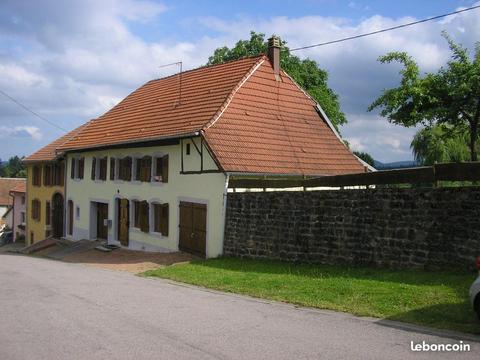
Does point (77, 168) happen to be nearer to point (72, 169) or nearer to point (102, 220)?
point (72, 169)

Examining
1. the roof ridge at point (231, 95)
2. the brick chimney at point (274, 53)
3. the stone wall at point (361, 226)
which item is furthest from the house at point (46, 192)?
the stone wall at point (361, 226)

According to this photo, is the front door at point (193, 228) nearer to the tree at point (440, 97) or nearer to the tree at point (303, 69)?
the tree at point (440, 97)

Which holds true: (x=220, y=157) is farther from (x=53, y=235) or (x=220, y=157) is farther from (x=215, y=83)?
(x=53, y=235)

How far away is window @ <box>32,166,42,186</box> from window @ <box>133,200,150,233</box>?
1536 cm

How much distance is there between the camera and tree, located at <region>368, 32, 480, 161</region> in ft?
51.8

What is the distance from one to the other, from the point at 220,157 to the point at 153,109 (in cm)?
805

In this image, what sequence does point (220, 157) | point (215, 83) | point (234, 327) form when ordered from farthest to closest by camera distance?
point (215, 83), point (220, 157), point (234, 327)

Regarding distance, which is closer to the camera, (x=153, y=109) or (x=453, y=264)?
(x=453, y=264)

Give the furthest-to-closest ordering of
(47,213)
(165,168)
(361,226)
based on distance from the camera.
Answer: (47,213), (165,168), (361,226)

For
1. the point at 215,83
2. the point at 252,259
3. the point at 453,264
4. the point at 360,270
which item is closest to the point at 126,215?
the point at 215,83

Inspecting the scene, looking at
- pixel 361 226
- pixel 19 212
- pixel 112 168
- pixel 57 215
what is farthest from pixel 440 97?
pixel 19 212

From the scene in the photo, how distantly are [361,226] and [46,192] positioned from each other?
27.1 m

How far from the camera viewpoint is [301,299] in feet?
34.1

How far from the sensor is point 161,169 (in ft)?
73.5
